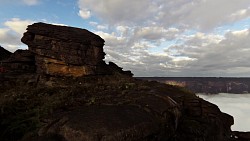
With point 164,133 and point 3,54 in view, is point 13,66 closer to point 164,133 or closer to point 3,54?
point 3,54

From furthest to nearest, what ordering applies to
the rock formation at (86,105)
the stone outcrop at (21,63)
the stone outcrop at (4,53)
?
the stone outcrop at (4,53) → the stone outcrop at (21,63) → the rock formation at (86,105)

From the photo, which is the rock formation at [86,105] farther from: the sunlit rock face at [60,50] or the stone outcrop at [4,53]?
Result: the stone outcrop at [4,53]

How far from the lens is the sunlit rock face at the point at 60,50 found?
2294cm

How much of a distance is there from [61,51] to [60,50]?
0.52 feet

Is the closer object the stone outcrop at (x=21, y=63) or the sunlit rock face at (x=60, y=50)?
the sunlit rock face at (x=60, y=50)

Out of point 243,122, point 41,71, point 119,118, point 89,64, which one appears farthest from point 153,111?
point 243,122

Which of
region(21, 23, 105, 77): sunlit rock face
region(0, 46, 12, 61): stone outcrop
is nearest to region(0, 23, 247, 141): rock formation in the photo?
region(21, 23, 105, 77): sunlit rock face

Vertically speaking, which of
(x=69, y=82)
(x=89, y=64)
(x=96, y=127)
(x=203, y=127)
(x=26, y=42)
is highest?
(x=26, y=42)

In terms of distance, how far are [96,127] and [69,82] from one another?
12983 millimetres

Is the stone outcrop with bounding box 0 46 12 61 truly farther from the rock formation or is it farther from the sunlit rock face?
the sunlit rock face

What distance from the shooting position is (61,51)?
2303 cm

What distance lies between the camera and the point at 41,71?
22875mm

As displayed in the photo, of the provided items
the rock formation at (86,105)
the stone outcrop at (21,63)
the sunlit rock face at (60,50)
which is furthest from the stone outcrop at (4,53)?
the sunlit rock face at (60,50)

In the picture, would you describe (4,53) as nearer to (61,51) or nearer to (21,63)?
(21,63)
